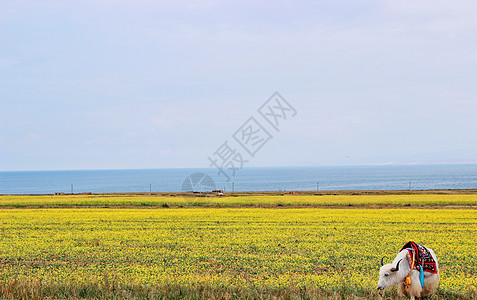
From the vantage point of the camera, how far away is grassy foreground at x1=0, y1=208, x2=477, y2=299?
896cm

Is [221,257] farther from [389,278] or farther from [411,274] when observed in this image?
[411,274]

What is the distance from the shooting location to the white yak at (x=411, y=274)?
26.0 ft

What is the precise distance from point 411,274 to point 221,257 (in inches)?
310


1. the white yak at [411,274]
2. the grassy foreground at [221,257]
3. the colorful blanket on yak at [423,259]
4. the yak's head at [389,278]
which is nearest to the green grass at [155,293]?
the grassy foreground at [221,257]

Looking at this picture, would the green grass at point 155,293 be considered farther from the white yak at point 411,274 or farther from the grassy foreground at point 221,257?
the white yak at point 411,274

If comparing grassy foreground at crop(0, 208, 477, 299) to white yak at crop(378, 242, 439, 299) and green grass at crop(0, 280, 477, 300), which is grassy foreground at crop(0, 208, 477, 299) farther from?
white yak at crop(378, 242, 439, 299)

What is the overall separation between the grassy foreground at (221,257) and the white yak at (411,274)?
1.96 feet

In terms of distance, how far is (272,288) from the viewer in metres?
9.80

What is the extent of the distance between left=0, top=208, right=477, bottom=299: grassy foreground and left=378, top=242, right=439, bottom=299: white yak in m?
0.60

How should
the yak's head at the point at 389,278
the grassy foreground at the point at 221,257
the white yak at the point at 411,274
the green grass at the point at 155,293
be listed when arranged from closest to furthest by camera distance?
the white yak at the point at 411,274 < the yak's head at the point at 389,278 < the green grass at the point at 155,293 < the grassy foreground at the point at 221,257

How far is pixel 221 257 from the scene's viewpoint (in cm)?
1427

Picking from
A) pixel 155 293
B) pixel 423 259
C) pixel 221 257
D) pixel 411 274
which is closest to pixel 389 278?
pixel 411 274

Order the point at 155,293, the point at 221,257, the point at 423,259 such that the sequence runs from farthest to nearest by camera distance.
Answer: the point at 221,257, the point at 155,293, the point at 423,259

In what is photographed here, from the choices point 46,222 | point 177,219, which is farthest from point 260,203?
point 46,222
